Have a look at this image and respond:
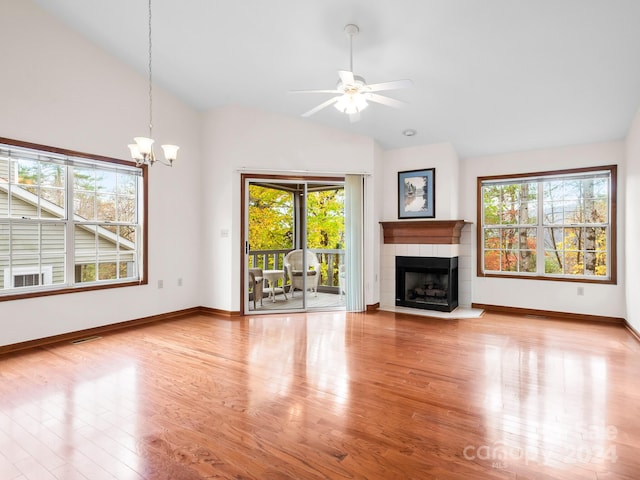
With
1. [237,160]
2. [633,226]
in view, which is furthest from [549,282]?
[237,160]

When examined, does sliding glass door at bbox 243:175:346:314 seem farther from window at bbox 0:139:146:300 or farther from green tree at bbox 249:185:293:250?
window at bbox 0:139:146:300

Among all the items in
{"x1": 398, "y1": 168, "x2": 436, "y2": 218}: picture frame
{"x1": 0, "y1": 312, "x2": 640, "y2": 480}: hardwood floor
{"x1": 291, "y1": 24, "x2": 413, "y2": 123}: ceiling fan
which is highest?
{"x1": 291, "y1": 24, "x2": 413, "y2": 123}: ceiling fan

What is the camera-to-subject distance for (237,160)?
5340 millimetres

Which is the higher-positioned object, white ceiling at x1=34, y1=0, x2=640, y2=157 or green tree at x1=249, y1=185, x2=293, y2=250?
white ceiling at x1=34, y1=0, x2=640, y2=157

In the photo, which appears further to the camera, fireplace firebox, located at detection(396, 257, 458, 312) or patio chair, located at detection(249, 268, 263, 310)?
fireplace firebox, located at detection(396, 257, 458, 312)

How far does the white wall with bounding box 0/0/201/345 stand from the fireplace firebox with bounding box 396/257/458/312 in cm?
332

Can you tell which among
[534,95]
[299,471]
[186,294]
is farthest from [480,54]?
[186,294]

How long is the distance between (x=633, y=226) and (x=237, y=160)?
17.2 ft

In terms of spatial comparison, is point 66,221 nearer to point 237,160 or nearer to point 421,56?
point 237,160

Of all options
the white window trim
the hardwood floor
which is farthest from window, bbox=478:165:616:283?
the white window trim

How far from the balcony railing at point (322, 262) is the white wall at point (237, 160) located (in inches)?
13.3

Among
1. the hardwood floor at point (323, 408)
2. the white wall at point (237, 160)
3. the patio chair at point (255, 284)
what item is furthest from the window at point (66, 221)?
the patio chair at point (255, 284)

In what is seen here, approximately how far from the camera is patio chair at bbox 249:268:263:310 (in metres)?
5.51

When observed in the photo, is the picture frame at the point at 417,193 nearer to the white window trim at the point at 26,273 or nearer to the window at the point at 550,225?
the window at the point at 550,225
